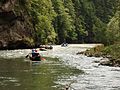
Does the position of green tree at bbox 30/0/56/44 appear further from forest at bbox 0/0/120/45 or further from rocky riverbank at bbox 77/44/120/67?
rocky riverbank at bbox 77/44/120/67

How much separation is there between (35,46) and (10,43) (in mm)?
8511

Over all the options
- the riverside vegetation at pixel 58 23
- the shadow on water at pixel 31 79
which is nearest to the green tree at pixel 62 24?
the riverside vegetation at pixel 58 23

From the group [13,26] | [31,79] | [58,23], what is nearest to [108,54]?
[13,26]

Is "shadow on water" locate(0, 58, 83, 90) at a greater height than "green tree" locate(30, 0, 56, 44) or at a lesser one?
lesser

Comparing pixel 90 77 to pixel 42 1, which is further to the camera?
pixel 42 1

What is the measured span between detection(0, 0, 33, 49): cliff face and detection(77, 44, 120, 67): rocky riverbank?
22.9m

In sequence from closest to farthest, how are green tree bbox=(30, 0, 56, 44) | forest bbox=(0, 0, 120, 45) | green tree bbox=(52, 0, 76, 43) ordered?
forest bbox=(0, 0, 120, 45) → green tree bbox=(30, 0, 56, 44) → green tree bbox=(52, 0, 76, 43)

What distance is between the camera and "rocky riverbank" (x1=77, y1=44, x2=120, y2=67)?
165ft

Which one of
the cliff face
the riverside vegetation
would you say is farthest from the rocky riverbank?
the cliff face

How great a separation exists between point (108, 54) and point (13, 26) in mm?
32784

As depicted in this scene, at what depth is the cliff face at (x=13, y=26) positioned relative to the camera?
89575mm

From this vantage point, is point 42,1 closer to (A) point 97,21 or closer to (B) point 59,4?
(B) point 59,4

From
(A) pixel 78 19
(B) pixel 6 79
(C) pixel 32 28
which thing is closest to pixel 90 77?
(B) pixel 6 79

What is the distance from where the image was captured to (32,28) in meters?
100
